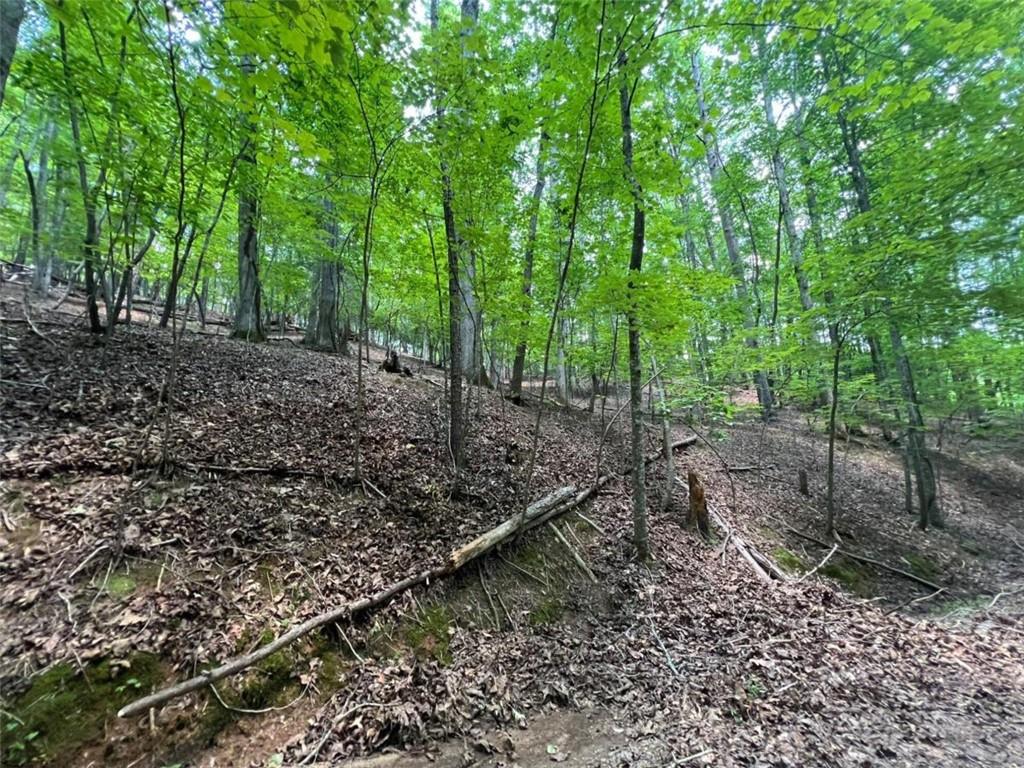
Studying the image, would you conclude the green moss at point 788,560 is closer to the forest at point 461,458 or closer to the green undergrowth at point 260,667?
the forest at point 461,458

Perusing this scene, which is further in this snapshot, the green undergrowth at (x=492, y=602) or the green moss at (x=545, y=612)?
the green moss at (x=545, y=612)

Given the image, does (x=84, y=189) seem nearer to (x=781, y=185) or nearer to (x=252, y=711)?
(x=252, y=711)

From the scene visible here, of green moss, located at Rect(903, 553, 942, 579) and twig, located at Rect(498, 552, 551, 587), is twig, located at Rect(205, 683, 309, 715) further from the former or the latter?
green moss, located at Rect(903, 553, 942, 579)

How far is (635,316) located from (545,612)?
353 centimetres

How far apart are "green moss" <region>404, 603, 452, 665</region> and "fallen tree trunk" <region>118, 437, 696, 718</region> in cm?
A: 28

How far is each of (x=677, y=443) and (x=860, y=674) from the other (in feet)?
20.6

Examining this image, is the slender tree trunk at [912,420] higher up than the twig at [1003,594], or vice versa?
the slender tree trunk at [912,420]

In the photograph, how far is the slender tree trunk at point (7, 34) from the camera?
2.90 metres

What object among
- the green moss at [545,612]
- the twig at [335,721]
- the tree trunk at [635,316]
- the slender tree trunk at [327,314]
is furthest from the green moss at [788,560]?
the slender tree trunk at [327,314]

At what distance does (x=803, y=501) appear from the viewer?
816cm

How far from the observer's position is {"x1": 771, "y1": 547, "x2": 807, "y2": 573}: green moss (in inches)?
232

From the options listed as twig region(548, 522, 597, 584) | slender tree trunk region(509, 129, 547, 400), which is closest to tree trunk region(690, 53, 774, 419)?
slender tree trunk region(509, 129, 547, 400)

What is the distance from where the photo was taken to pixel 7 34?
2.97 meters

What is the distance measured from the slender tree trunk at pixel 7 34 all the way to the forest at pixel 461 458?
0.08ft
